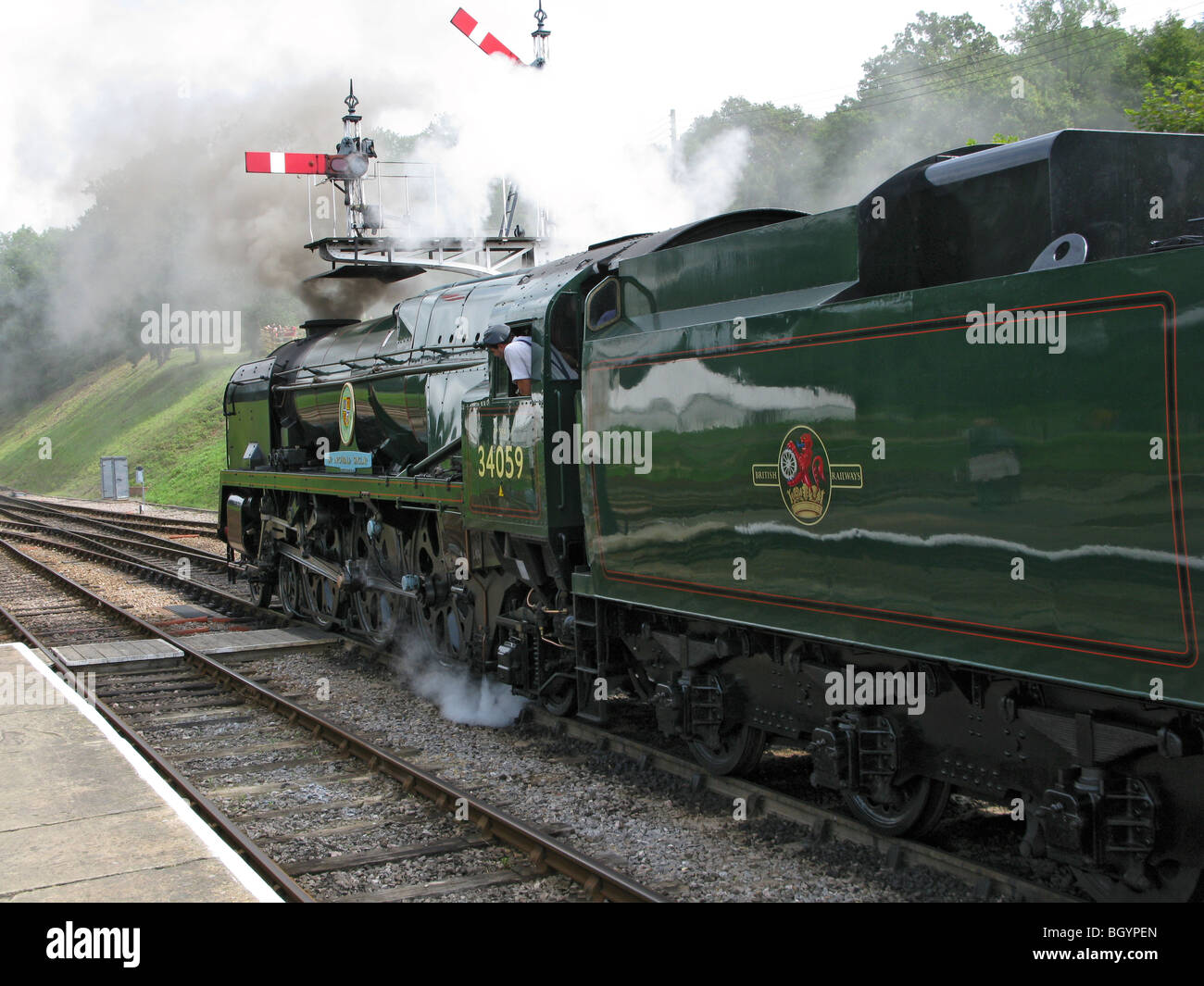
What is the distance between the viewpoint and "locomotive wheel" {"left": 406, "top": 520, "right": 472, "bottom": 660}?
27.3 ft

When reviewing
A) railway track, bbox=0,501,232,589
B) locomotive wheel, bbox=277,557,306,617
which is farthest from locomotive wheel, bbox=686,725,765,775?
railway track, bbox=0,501,232,589

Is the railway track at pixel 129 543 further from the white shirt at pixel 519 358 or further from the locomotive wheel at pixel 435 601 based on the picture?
the white shirt at pixel 519 358

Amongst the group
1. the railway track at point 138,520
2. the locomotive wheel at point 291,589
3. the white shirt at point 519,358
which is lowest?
the locomotive wheel at point 291,589

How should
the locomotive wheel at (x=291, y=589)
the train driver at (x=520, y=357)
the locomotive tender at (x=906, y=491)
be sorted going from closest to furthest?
the locomotive tender at (x=906, y=491) < the train driver at (x=520, y=357) < the locomotive wheel at (x=291, y=589)

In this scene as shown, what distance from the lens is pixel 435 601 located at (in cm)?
850

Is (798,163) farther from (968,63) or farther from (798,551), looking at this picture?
(798,551)

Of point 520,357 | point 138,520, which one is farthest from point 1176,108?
point 138,520

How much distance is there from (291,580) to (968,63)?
38.0 meters

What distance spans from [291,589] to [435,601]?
421 centimetres

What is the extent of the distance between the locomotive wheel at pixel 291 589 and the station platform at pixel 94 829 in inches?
183

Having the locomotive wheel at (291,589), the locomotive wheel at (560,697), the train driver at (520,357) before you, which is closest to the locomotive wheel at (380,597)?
the locomotive wheel at (291,589)

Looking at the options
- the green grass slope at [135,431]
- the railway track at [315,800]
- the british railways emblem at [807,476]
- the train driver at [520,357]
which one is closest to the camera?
the british railways emblem at [807,476]

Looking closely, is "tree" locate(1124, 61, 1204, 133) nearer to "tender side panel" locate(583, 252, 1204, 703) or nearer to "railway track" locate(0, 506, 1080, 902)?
"tender side panel" locate(583, 252, 1204, 703)

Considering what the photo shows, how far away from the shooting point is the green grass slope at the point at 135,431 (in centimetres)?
3512
